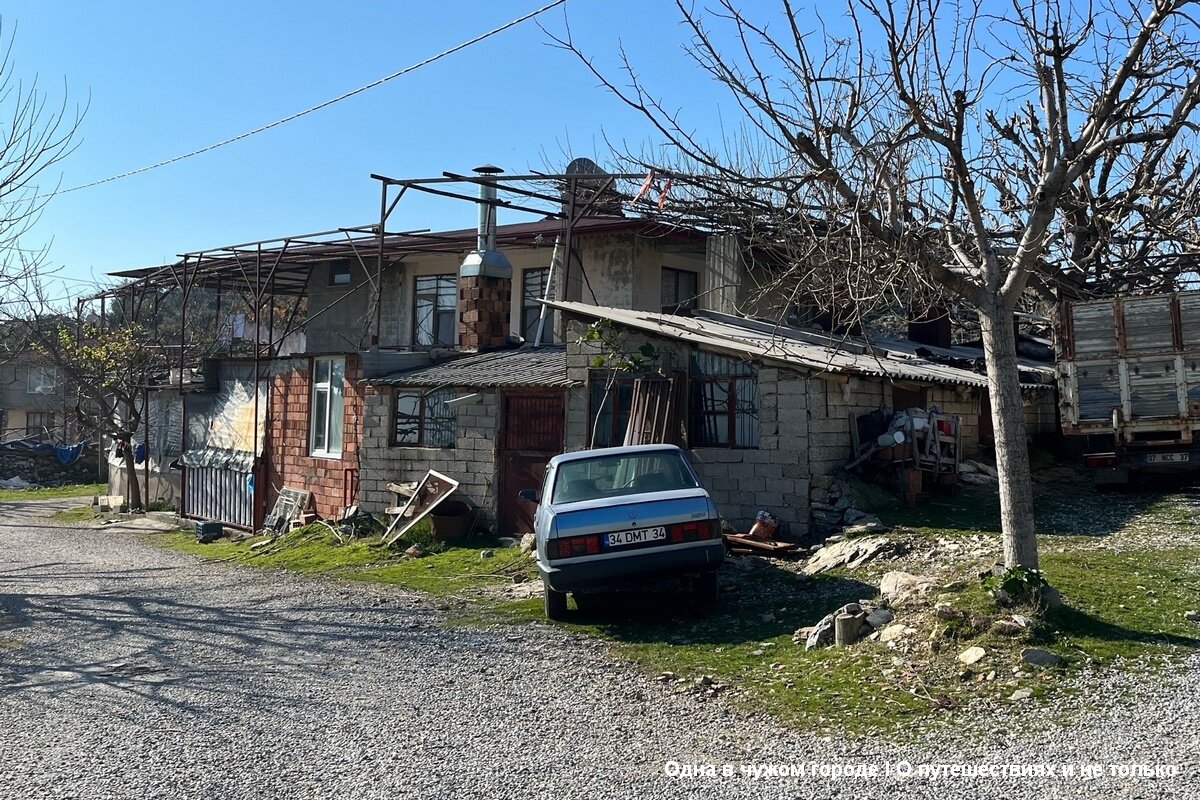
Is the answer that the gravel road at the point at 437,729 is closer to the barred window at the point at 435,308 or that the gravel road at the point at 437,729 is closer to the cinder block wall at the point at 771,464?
the cinder block wall at the point at 771,464

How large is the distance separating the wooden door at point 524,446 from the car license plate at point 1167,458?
7927mm

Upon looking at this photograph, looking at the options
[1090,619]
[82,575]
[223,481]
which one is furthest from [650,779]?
[223,481]

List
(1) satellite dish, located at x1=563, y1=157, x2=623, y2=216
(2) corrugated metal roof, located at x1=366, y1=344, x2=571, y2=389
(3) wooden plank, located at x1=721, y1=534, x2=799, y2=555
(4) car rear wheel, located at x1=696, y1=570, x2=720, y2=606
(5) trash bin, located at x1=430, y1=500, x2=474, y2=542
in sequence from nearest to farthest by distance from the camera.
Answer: (4) car rear wheel, located at x1=696, y1=570, x2=720, y2=606 < (3) wooden plank, located at x1=721, y1=534, x2=799, y2=555 < (5) trash bin, located at x1=430, y1=500, x2=474, y2=542 < (2) corrugated metal roof, located at x1=366, y1=344, x2=571, y2=389 < (1) satellite dish, located at x1=563, y1=157, x2=623, y2=216

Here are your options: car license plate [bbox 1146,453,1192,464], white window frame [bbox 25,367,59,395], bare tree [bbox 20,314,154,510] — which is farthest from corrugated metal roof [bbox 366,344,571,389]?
white window frame [bbox 25,367,59,395]

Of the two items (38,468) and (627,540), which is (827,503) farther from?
(38,468)

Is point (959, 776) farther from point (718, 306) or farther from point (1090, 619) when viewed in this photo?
point (718, 306)

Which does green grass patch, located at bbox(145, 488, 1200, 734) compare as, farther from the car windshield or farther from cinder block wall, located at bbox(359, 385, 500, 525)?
cinder block wall, located at bbox(359, 385, 500, 525)

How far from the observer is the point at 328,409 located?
723 inches

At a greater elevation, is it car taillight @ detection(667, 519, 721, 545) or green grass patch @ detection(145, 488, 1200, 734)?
car taillight @ detection(667, 519, 721, 545)

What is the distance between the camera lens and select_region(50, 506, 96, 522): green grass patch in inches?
955

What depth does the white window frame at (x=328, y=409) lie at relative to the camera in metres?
18.0

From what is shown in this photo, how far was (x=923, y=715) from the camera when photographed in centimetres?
582

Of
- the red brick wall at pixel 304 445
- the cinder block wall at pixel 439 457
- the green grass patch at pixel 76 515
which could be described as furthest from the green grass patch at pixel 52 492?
the cinder block wall at pixel 439 457

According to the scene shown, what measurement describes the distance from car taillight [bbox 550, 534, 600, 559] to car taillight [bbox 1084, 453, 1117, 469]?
8.10 metres
